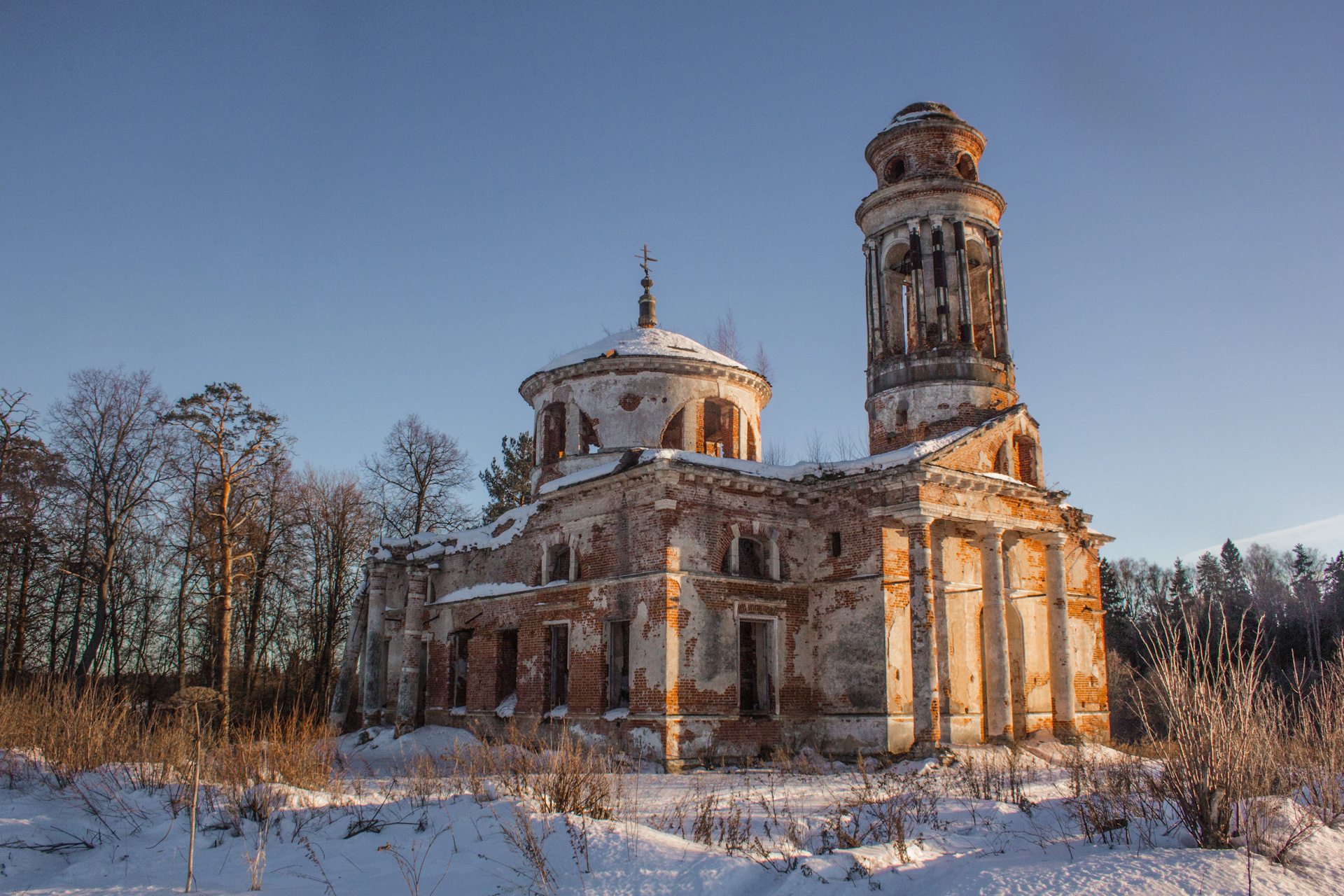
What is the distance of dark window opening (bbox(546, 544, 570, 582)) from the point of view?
62.2 feet

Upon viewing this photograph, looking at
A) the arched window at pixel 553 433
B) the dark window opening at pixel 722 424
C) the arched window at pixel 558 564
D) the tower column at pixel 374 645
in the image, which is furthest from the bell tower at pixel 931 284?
the tower column at pixel 374 645

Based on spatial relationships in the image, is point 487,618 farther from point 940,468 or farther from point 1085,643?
point 1085,643

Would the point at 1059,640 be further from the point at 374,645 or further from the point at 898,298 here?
the point at 374,645

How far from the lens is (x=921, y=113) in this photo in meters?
21.3

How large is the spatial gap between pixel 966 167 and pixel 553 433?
11.3 m

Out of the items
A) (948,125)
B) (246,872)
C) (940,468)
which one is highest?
(948,125)

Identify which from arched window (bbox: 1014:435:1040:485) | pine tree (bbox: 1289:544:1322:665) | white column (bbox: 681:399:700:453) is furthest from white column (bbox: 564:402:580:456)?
pine tree (bbox: 1289:544:1322:665)

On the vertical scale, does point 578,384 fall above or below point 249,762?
above

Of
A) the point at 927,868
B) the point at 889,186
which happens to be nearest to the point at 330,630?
the point at 889,186

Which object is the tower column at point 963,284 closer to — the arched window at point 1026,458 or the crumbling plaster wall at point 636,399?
the arched window at point 1026,458

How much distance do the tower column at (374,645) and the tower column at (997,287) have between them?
1561 cm

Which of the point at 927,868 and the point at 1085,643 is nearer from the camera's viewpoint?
the point at 927,868

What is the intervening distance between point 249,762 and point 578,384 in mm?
13278

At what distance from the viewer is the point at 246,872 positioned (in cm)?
751
